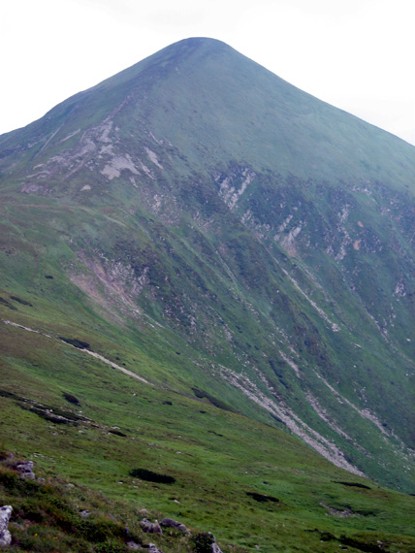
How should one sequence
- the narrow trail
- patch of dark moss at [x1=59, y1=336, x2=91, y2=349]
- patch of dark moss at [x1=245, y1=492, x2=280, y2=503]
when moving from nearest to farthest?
patch of dark moss at [x1=245, y1=492, x2=280, y2=503]
the narrow trail
patch of dark moss at [x1=59, y1=336, x2=91, y2=349]

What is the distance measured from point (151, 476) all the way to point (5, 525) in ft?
114

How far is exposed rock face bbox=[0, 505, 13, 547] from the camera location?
88.4 feet

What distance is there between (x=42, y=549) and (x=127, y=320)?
14825 cm

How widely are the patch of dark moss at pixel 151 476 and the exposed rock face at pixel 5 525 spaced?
104ft

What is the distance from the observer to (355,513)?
7425 cm

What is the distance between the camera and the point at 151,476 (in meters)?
61.2

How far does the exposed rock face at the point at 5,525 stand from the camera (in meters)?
27.0

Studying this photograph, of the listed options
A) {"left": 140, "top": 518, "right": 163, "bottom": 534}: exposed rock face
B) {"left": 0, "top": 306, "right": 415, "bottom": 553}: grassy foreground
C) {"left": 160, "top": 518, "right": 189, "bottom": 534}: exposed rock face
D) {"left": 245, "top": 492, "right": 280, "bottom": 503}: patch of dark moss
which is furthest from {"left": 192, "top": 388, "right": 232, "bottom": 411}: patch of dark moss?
{"left": 140, "top": 518, "right": 163, "bottom": 534}: exposed rock face

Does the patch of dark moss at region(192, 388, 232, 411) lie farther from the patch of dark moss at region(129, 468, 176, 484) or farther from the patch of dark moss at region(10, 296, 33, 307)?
the patch of dark moss at region(129, 468, 176, 484)

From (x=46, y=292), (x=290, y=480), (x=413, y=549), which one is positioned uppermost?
(x=413, y=549)

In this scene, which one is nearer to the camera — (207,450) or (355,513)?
(355,513)

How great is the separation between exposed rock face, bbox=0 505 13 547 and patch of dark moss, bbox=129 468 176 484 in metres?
31.8

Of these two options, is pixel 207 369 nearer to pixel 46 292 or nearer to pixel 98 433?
pixel 46 292

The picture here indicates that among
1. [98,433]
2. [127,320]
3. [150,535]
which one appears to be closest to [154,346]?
[127,320]
